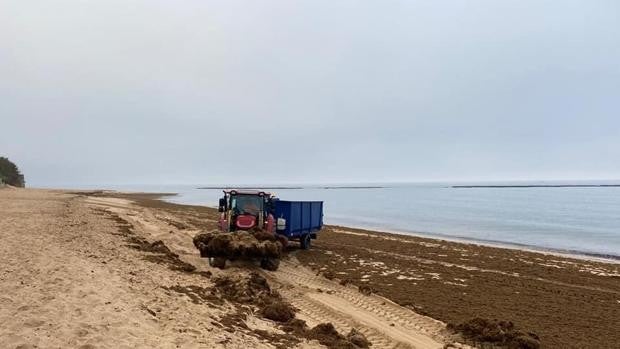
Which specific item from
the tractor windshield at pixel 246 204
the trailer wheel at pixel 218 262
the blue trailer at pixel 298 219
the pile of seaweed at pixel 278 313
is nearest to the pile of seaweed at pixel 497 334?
the pile of seaweed at pixel 278 313

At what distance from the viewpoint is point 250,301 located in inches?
442

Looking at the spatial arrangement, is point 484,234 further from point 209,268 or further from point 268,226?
point 209,268

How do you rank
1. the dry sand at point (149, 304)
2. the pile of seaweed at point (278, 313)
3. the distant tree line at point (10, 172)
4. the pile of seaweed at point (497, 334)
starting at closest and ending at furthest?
the dry sand at point (149, 304)
the pile of seaweed at point (278, 313)
the pile of seaweed at point (497, 334)
the distant tree line at point (10, 172)

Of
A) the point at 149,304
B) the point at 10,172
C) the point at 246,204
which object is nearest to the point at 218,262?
the point at 246,204

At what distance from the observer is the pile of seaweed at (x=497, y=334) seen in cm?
952

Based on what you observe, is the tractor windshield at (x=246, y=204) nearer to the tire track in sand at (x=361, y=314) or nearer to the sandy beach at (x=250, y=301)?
the sandy beach at (x=250, y=301)

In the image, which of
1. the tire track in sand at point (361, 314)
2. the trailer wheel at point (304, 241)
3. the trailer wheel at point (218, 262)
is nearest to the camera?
the tire track in sand at point (361, 314)

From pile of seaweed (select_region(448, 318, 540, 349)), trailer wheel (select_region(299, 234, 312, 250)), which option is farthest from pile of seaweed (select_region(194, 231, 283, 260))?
pile of seaweed (select_region(448, 318, 540, 349))

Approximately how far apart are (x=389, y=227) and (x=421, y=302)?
3142cm

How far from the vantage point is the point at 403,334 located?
10.0 meters

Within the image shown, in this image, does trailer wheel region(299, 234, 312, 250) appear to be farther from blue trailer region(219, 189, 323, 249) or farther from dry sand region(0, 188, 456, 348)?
dry sand region(0, 188, 456, 348)

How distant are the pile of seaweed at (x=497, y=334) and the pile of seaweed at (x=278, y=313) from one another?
2359mm

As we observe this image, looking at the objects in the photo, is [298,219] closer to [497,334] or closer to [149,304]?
[497,334]

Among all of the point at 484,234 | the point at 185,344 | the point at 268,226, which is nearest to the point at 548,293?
the point at 268,226
